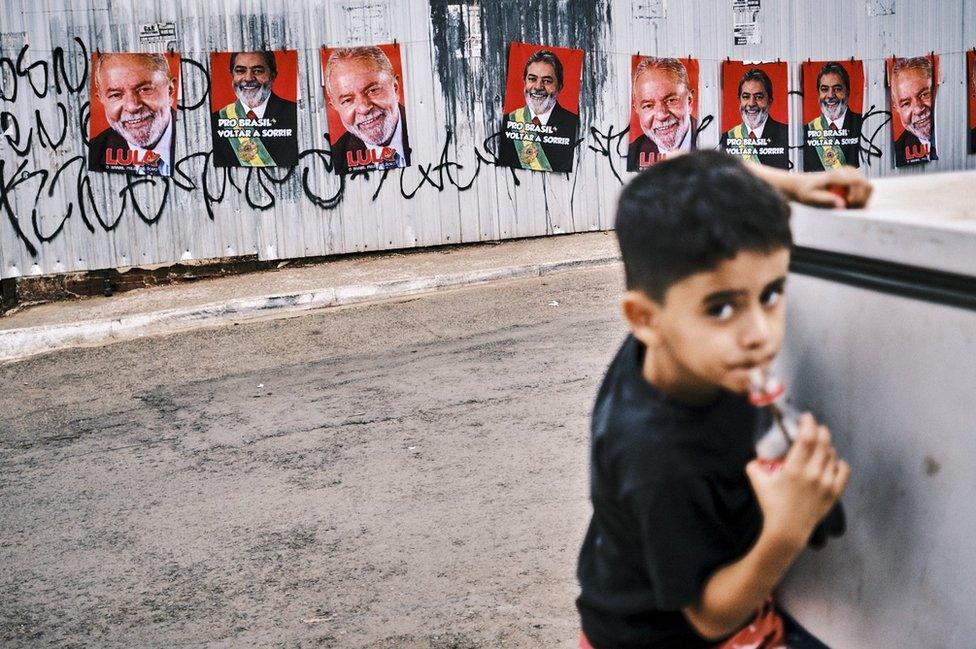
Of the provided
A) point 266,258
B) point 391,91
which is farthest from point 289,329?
point 391,91

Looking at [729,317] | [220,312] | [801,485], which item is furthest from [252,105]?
[801,485]

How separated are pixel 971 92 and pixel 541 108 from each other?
21.2 feet

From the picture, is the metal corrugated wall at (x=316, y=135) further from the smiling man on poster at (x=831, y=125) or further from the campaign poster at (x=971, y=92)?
the campaign poster at (x=971, y=92)

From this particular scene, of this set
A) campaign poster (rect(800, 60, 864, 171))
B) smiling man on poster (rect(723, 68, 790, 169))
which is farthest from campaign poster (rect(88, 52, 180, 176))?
campaign poster (rect(800, 60, 864, 171))

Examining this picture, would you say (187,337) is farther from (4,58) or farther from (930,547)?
(930,547)

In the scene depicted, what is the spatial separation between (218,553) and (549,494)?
133 cm

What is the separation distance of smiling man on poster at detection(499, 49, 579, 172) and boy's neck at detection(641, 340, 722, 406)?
1013cm

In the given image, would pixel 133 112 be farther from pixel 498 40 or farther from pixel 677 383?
pixel 677 383

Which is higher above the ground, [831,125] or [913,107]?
[913,107]

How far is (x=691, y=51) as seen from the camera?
12469 mm

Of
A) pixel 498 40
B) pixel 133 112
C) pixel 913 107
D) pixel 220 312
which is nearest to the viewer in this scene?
pixel 220 312

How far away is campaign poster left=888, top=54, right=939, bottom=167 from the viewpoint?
13977mm

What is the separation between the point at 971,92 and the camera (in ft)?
48.0

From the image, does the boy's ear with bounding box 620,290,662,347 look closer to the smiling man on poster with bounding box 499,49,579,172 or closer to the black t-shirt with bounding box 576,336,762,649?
the black t-shirt with bounding box 576,336,762,649
